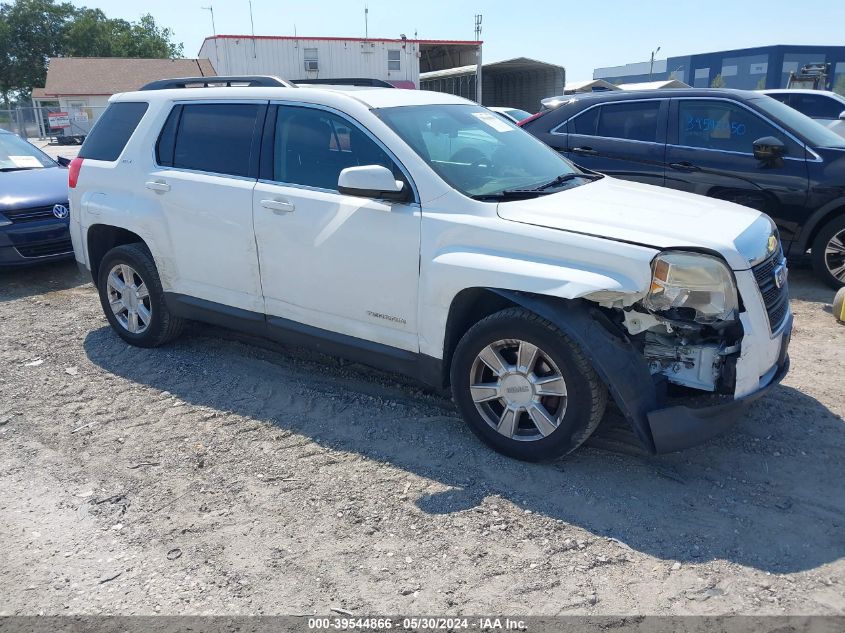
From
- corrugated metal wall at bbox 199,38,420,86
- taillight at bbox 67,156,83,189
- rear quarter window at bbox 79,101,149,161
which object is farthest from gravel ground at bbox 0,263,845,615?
corrugated metal wall at bbox 199,38,420,86

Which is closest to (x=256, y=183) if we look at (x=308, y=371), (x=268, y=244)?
(x=268, y=244)

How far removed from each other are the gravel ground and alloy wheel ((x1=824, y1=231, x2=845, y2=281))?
2.02m

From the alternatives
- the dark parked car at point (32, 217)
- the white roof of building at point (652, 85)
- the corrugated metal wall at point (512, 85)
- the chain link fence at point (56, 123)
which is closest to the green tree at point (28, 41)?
the chain link fence at point (56, 123)

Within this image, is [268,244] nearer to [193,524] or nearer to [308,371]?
[308,371]

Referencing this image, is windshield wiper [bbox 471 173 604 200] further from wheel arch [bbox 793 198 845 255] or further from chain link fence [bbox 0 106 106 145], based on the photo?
chain link fence [bbox 0 106 106 145]

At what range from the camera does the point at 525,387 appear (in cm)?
355

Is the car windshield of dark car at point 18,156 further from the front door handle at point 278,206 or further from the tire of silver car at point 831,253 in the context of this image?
the tire of silver car at point 831,253

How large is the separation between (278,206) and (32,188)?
5.04 meters

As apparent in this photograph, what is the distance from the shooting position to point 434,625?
262 centimetres

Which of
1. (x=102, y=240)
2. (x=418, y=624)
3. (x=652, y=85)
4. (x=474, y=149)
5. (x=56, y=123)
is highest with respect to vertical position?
(x=652, y=85)

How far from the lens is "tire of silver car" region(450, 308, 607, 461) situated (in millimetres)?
3369

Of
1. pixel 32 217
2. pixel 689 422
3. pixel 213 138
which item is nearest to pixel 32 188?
pixel 32 217

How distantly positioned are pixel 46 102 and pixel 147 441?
62281 mm

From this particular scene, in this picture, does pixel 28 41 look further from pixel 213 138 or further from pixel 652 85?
pixel 213 138
